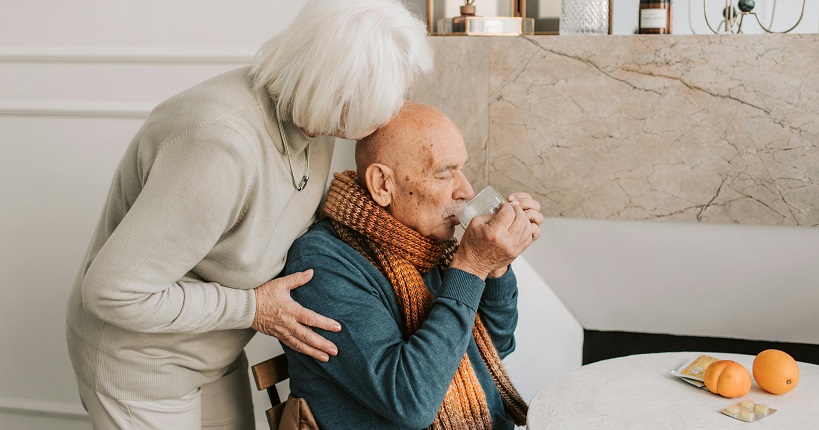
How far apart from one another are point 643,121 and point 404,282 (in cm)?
96

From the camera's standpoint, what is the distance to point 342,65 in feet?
4.50

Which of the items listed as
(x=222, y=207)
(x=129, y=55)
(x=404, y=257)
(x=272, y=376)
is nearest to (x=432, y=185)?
(x=404, y=257)

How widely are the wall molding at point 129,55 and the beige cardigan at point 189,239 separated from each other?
88cm

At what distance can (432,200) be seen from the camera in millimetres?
1596

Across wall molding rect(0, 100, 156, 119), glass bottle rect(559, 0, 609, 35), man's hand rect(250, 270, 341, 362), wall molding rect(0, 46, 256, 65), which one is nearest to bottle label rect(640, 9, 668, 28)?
glass bottle rect(559, 0, 609, 35)

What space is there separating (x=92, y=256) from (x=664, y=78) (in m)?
1.47

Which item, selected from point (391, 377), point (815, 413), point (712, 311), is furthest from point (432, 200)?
point (712, 311)

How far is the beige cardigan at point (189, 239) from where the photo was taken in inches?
52.0

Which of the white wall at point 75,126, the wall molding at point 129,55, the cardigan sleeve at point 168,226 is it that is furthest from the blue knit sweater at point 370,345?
the wall molding at point 129,55

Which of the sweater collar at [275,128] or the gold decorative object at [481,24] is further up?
the gold decorative object at [481,24]

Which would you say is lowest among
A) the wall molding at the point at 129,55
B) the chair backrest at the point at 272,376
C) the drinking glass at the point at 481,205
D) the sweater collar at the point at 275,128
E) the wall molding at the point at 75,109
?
the chair backrest at the point at 272,376

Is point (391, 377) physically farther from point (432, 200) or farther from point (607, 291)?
point (607, 291)

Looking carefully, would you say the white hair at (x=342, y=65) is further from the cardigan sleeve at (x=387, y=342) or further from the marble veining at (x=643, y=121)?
the marble veining at (x=643, y=121)

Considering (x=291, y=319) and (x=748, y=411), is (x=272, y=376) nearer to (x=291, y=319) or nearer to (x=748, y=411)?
(x=291, y=319)
